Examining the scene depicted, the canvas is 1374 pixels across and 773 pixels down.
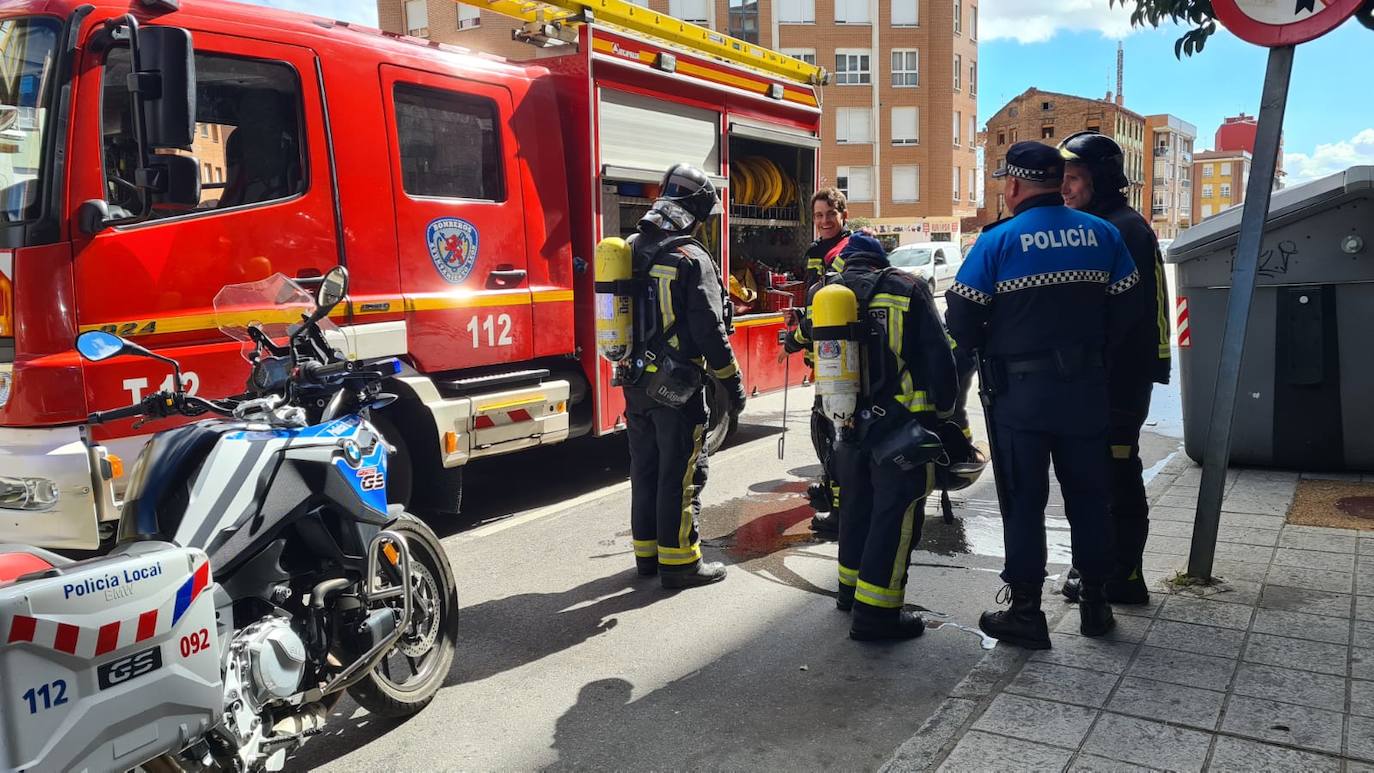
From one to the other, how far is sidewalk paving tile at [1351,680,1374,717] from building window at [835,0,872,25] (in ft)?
157

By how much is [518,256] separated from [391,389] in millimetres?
1264

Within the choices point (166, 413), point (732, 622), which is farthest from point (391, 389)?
point (166, 413)

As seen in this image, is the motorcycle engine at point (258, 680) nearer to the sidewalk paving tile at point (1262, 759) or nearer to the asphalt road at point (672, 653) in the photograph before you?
the asphalt road at point (672, 653)

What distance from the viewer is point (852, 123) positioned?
49.0m

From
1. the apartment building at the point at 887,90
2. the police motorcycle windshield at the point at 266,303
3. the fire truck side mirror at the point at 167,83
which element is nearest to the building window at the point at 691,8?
the apartment building at the point at 887,90

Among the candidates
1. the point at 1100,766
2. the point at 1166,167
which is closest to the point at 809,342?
the point at 1100,766

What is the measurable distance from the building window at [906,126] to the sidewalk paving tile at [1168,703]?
48.3m

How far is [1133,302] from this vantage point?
416 centimetres

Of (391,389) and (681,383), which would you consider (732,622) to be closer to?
(681,383)

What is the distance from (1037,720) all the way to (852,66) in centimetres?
4829

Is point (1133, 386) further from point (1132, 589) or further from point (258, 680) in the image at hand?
point (258, 680)

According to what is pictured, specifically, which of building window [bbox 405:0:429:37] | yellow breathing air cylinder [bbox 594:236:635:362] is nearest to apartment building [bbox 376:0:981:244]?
building window [bbox 405:0:429:37]

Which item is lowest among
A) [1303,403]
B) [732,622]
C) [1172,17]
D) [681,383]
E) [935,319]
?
[732,622]

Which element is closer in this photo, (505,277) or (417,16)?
(505,277)
